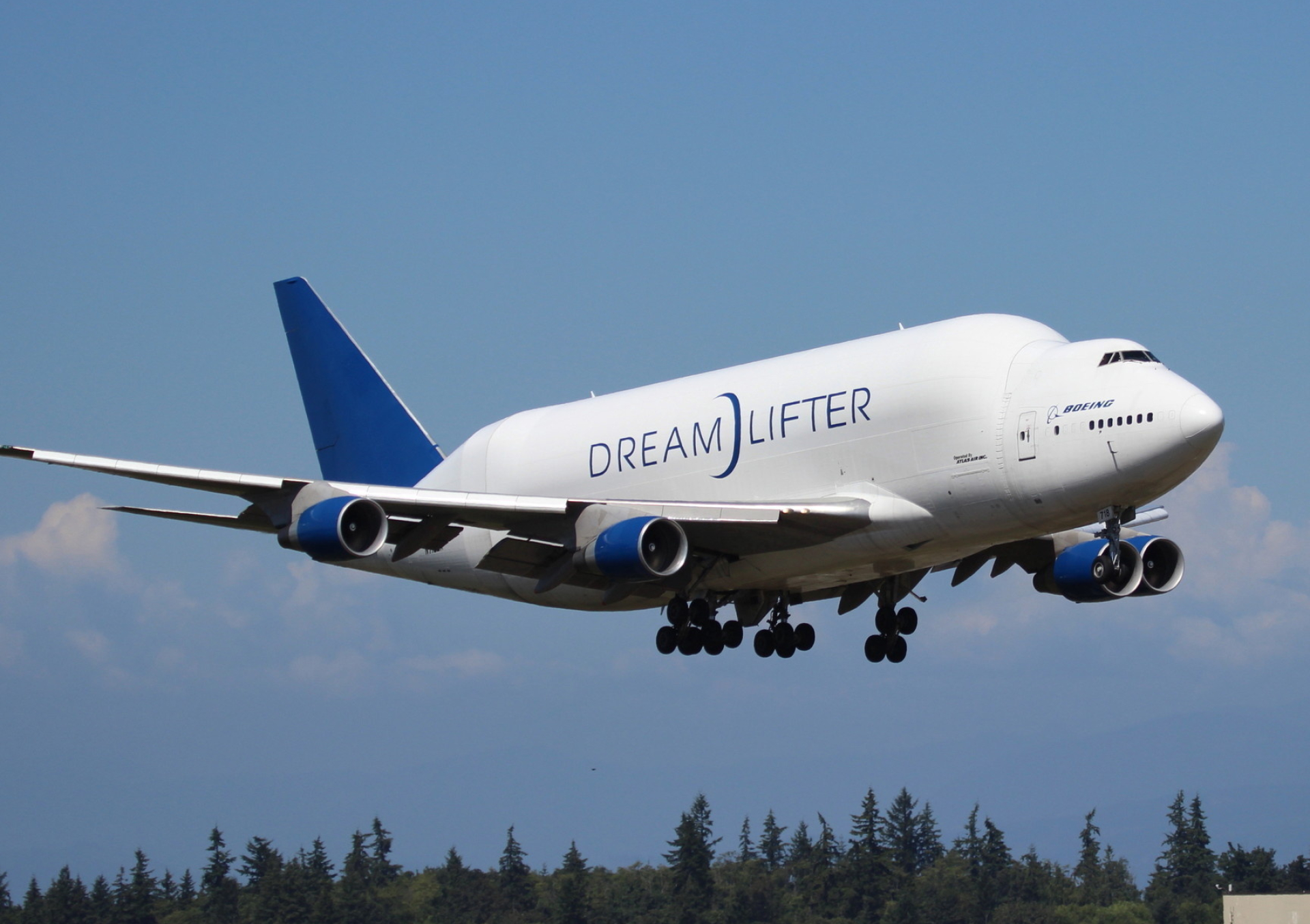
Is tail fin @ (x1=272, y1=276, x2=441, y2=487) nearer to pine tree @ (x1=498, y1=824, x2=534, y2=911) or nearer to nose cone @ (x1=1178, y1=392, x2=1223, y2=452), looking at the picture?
nose cone @ (x1=1178, y1=392, x2=1223, y2=452)

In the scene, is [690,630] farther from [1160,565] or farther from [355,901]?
[355,901]

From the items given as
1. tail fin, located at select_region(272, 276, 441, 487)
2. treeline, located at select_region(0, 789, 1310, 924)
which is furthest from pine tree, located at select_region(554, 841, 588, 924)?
tail fin, located at select_region(272, 276, 441, 487)

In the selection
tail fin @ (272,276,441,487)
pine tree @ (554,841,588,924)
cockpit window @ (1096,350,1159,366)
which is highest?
tail fin @ (272,276,441,487)

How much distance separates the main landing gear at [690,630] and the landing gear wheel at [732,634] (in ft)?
1.23

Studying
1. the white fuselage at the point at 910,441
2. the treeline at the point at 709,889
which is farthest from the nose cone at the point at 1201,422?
the treeline at the point at 709,889

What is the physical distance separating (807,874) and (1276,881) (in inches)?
1526

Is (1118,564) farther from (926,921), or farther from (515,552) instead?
(926,921)

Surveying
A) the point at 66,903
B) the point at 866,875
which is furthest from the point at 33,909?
the point at 866,875

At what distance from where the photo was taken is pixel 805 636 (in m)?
44.6

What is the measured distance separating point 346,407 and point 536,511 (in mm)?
15238

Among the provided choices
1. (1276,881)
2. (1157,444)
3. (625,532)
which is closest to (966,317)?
(1157,444)

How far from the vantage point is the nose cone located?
33688 millimetres

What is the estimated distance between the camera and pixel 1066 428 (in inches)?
1372

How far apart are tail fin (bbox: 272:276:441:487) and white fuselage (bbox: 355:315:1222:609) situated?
7.34 m
